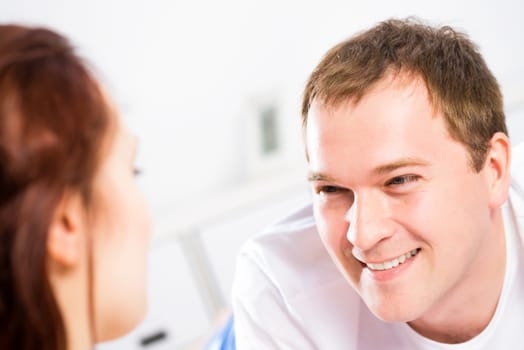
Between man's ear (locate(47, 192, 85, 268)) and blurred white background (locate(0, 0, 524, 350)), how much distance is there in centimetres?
162

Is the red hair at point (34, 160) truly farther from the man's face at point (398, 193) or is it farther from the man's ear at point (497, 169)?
the man's ear at point (497, 169)

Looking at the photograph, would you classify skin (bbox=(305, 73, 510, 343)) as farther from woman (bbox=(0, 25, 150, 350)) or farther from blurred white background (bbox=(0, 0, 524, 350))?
blurred white background (bbox=(0, 0, 524, 350))

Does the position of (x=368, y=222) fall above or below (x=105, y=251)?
below

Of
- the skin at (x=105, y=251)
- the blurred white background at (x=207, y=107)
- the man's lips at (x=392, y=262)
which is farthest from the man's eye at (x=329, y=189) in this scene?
the blurred white background at (x=207, y=107)

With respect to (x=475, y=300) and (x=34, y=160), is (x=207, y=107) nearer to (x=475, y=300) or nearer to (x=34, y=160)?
(x=475, y=300)

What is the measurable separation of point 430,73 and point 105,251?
2.06 ft

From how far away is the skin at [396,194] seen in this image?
104 centimetres

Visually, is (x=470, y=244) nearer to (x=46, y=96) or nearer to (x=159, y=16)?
(x=46, y=96)

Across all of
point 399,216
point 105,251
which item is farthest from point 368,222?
point 105,251

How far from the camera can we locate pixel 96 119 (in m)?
0.69

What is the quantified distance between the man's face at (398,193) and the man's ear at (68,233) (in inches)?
18.5

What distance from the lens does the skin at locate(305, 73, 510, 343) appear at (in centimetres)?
104

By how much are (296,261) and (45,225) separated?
2.35 ft

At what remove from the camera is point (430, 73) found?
3.61ft
